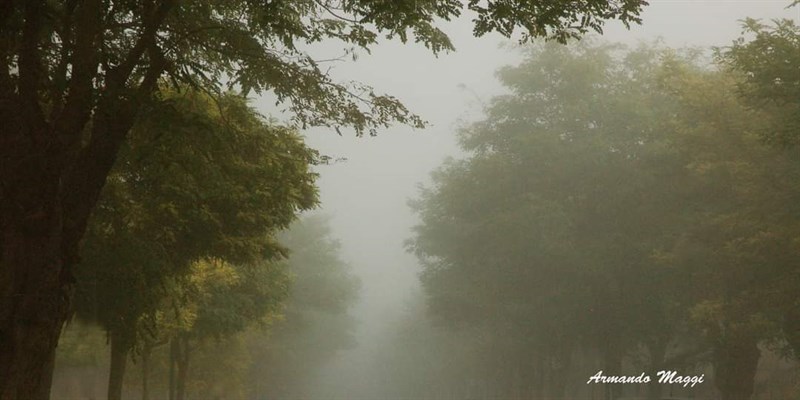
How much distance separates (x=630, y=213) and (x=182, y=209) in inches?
774

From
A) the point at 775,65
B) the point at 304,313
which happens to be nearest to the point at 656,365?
the point at 775,65

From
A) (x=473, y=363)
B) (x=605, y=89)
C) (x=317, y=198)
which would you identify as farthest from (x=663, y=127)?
(x=473, y=363)

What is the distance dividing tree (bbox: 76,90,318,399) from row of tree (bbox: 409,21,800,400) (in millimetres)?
10325

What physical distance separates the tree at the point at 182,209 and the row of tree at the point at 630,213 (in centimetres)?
1033

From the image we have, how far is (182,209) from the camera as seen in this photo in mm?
15328

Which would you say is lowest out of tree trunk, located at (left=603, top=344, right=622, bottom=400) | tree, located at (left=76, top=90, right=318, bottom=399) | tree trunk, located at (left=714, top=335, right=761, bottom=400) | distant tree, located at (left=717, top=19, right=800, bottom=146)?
tree trunk, located at (left=714, top=335, right=761, bottom=400)

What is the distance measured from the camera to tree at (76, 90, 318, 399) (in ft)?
46.4

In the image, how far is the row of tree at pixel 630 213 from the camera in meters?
22.4

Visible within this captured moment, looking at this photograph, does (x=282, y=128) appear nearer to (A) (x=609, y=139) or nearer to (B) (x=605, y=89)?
(A) (x=609, y=139)

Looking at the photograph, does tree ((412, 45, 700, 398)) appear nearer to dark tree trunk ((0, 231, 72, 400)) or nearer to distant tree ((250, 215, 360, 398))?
distant tree ((250, 215, 360, 398))

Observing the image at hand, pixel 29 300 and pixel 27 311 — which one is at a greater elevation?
pixel 29 300

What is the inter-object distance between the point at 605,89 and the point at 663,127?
646 centimetres

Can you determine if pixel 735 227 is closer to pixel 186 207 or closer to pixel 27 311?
pixel 186 207

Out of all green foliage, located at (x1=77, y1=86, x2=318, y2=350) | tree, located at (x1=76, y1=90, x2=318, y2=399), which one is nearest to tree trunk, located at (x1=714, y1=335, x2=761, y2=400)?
green foliage, located at (x1=77, y1=86, x2=318, y2=350)
